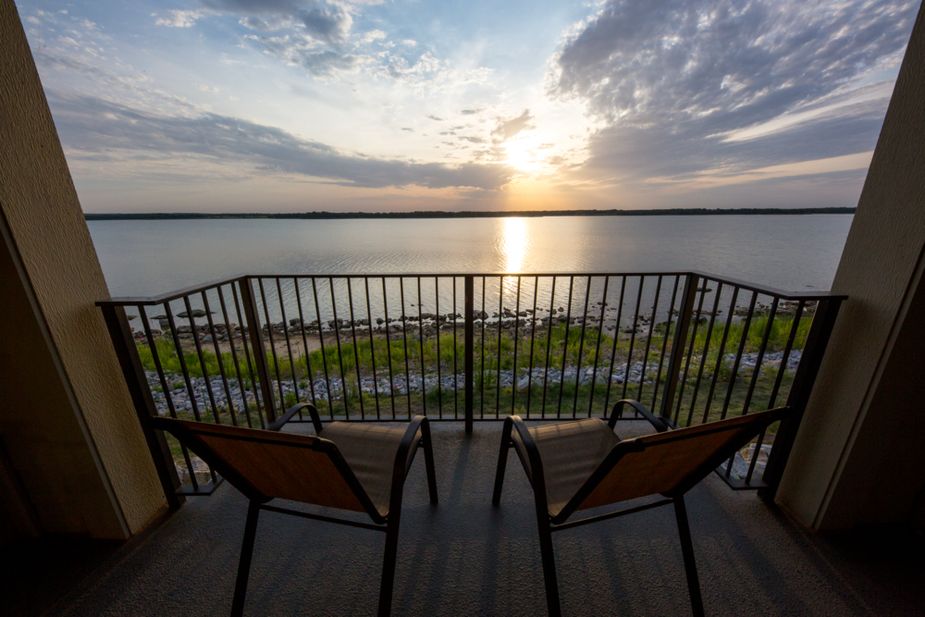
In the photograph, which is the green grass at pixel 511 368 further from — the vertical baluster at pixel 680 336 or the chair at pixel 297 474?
the chair at pixel 297 474

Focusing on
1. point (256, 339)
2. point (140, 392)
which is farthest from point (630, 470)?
point (256, 339)

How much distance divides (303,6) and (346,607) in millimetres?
4242

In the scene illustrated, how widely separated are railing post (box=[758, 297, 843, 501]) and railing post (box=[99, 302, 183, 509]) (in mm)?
2973

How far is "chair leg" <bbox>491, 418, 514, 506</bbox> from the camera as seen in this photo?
1.45 metres

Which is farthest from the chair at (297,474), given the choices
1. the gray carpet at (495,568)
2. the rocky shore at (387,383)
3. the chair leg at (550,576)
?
the rocky shore at (387,383)

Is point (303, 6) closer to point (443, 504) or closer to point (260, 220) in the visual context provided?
A: point (443, 504)

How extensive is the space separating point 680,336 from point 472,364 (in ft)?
4.68

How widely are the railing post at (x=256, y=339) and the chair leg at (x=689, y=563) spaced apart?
7.72 ft

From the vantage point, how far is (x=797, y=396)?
153 centimetres

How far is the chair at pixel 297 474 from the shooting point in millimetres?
880

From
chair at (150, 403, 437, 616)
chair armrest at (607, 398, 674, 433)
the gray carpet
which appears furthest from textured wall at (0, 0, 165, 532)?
chair armrest at (607, 398, 674, 433)

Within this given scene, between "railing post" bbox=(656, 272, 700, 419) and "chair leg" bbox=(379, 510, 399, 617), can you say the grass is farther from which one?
"chair leg" bbox=(379, 510, 399, 617)

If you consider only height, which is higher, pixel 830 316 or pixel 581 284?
pixel 830 316

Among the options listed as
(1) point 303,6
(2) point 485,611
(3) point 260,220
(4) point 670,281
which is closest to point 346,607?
(2) point 485,611
